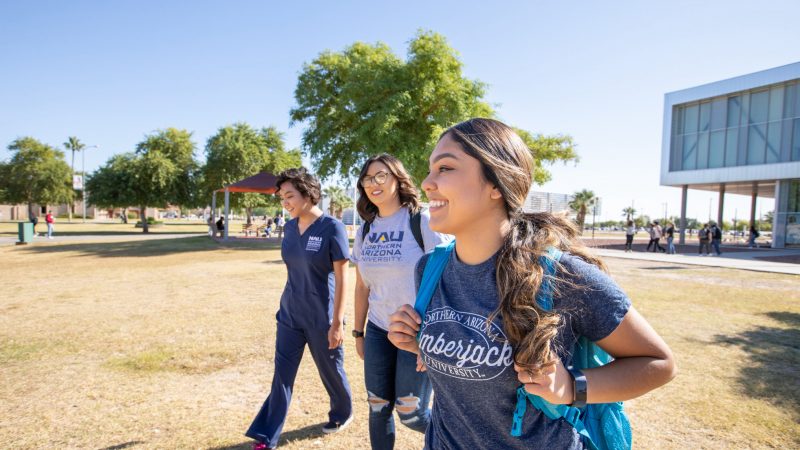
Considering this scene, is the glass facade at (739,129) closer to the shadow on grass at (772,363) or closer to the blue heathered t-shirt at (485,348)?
the shadow on grass at (772,363)

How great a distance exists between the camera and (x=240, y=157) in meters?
34.4

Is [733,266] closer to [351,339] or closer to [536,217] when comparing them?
[351,339]

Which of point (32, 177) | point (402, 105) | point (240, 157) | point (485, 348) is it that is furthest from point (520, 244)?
point (32, 177)

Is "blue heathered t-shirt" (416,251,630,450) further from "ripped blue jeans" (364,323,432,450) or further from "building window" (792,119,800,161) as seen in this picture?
"building window" (792,119,800,161)

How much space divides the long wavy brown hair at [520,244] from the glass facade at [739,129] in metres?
36.5

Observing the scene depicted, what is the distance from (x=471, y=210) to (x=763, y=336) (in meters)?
7.55

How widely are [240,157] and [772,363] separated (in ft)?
113

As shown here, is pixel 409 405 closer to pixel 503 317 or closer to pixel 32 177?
pixel 503 317

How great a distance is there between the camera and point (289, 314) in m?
3.43

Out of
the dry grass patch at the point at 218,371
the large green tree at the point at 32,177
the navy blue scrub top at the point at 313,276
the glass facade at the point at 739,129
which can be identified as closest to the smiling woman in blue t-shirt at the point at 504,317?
the navy blue scrub top at the point at 313,276

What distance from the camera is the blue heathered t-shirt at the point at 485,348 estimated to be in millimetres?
1241

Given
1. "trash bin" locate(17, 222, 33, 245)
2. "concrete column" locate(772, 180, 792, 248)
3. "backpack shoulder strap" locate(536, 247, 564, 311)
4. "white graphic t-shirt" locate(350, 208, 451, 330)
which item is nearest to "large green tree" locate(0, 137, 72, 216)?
"trash bin" locate(17, 222, 33, 245)

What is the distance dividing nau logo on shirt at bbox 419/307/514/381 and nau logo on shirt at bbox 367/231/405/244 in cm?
140

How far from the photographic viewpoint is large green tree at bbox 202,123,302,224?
114 feet
